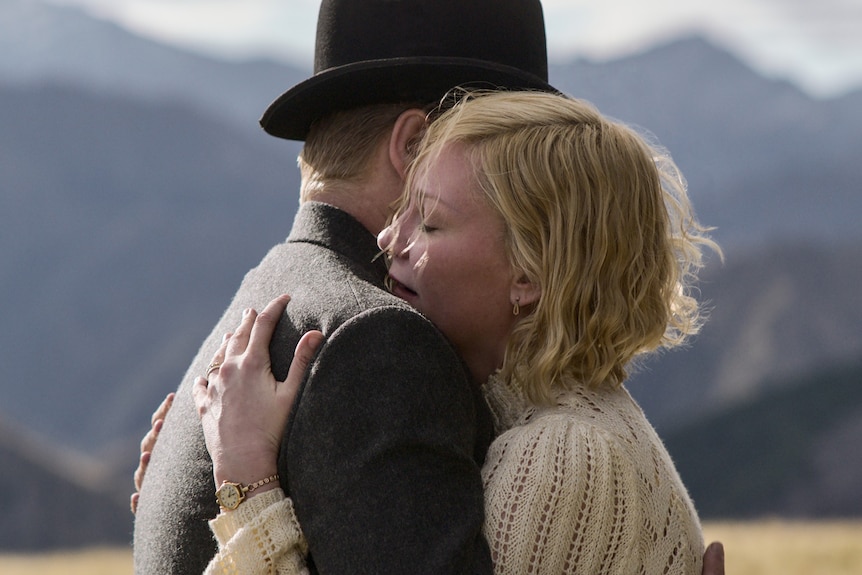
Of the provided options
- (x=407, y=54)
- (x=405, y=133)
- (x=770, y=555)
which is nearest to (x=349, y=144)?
(x=405, y=133)

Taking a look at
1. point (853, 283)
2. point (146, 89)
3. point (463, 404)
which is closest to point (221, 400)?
point (463, 404)

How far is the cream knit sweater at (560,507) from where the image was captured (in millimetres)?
2293

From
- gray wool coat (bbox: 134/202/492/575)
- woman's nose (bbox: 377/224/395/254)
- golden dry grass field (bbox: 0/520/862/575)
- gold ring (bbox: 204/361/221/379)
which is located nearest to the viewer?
gray wool coat (bbox: 134/202/492/575)

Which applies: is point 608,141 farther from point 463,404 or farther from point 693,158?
point 693,158

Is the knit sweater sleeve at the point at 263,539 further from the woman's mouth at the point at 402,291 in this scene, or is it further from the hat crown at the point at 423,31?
the hat crown at the point at 423,31

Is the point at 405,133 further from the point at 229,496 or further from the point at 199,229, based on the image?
the point at 199,229

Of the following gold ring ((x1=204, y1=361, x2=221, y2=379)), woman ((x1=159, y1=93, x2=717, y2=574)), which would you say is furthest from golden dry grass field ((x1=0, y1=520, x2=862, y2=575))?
gold ring ((x1=204, y1=361, x2=221, y2=379))

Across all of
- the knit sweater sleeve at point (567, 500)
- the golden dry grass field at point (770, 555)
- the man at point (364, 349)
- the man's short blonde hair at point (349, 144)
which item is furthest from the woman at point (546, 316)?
the golden dry grass field at point (770, 555)

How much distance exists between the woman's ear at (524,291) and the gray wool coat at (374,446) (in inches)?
11.9

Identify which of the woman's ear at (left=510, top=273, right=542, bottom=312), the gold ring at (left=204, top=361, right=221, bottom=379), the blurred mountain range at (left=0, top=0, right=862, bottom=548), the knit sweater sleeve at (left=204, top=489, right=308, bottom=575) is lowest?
the blurred mountain range at (left=0, top=0, right=862, bottom=548)

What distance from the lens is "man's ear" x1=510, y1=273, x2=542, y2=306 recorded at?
2650 millimetres

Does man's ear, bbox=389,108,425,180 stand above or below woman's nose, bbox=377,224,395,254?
above

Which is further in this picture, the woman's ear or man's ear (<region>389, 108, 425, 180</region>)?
man's ear (<region>389, 108, 425, 180</region>)

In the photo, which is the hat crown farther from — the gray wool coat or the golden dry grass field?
the golden dry grass field
